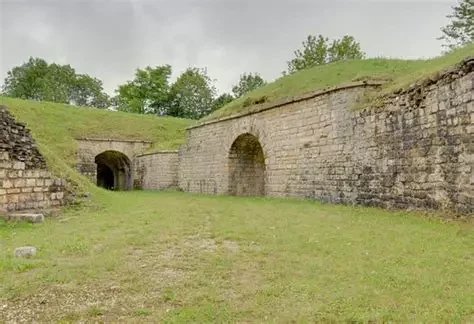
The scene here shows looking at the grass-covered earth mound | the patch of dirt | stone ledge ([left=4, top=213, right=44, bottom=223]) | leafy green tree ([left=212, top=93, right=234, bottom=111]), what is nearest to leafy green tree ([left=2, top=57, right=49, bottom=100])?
leafy green tree ([left=212, top=93, right=234, bottom=111])

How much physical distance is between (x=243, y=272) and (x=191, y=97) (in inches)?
1521

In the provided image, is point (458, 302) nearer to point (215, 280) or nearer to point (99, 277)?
point (215, 280)

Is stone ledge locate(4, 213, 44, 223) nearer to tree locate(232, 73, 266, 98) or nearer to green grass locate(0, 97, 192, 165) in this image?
green grass locate(0, 97, 192, 165)

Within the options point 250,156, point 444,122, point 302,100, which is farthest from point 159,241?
point 250,156

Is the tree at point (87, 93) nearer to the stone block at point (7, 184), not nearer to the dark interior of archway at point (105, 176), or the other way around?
the dark interior of archway at point (105, 176)

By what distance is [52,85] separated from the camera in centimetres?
4562

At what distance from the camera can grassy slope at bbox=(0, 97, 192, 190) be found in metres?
22.2

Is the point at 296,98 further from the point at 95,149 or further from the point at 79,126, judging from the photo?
the point at 79,126

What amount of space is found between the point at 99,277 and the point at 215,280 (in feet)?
3.74

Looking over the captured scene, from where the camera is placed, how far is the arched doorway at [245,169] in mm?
16562

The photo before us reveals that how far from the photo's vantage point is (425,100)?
807 centimetres

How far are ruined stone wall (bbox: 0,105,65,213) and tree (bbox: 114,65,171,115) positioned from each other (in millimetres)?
33823

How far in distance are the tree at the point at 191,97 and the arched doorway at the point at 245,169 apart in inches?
970

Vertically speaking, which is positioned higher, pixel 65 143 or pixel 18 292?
pixel 65 143
